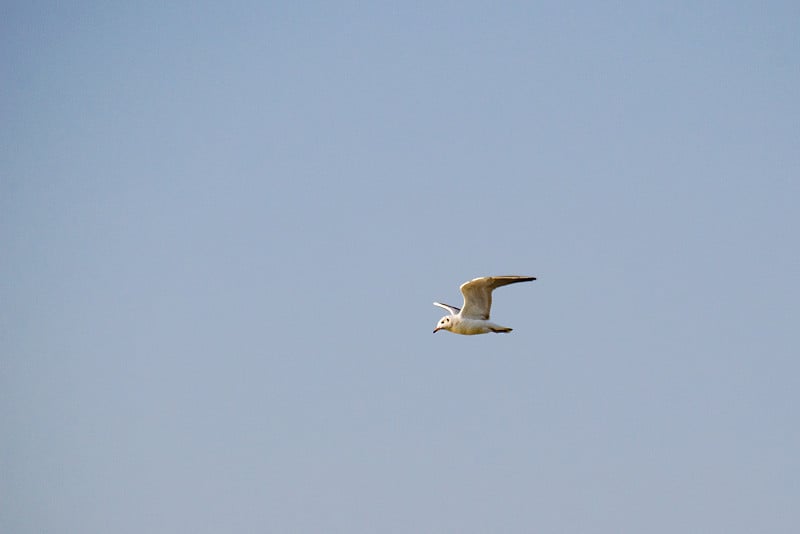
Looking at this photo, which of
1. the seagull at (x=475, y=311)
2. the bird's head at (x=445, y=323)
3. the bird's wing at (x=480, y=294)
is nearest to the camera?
the bird's wing at (x=480, y=294)

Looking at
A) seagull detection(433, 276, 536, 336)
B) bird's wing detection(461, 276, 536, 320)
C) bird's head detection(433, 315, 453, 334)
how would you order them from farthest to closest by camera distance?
1. bird's head detection(433, 315, 453, 334)
2. seagull detection(433, 276, 536, 336)
3. bird's wing detection(461, 276, 536, 320)

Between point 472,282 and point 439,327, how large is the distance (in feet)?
15.1

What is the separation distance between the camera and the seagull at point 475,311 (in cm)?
5469

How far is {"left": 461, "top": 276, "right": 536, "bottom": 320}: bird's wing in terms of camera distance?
2131 inches

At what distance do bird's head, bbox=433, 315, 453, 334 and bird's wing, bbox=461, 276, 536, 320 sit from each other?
3.07 ft

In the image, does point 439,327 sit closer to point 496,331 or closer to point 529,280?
point 496,331

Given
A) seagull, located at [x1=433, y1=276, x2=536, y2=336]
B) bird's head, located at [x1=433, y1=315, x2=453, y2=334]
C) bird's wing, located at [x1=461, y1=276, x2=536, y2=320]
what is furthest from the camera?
bird's head, located at [x1=433, y1=315, x2=453, y2=334]

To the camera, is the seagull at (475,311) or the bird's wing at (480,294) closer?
the bird's wing at (480,294)

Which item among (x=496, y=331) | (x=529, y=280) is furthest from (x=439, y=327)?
(x=529, y=280)

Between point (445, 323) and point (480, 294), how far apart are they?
2.83 metres

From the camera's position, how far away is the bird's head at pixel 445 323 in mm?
57531

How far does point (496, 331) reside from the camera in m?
55.9

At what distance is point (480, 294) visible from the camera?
2189 inches

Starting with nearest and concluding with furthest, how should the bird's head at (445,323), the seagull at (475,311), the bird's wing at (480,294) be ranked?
the bird's wing at (480,294) < the seagull at (475,311) < the bird's head at (445,323)
